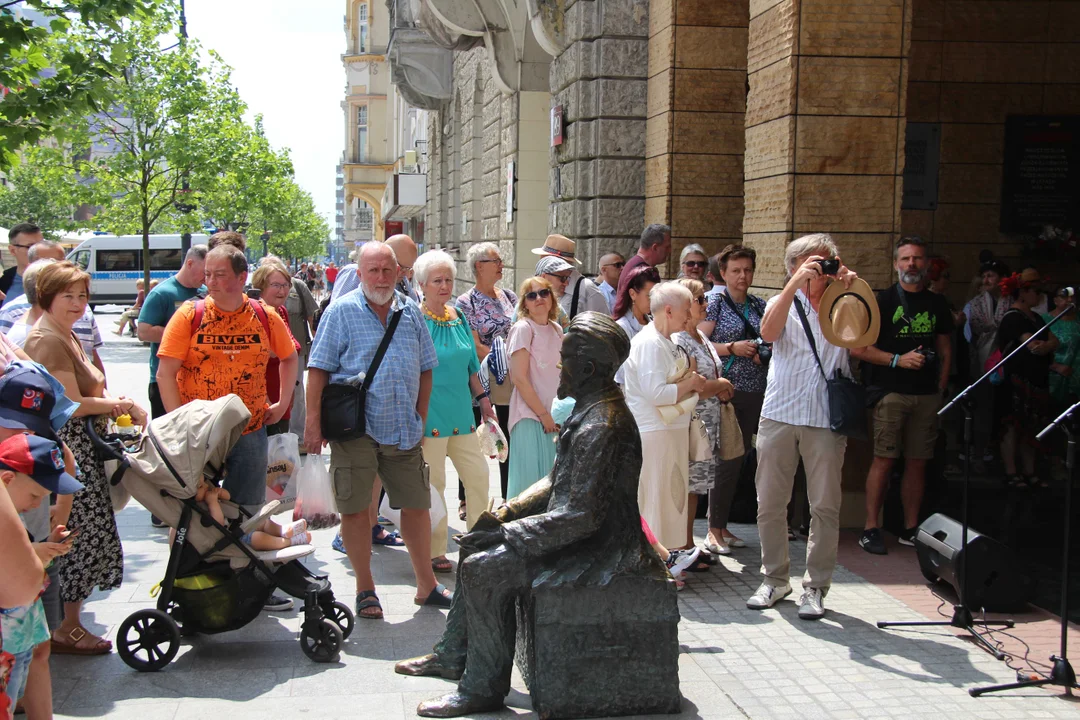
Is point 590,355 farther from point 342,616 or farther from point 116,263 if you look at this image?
point 116,263

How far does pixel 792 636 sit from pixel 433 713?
202 cm

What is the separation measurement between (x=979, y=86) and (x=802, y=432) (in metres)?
7.60

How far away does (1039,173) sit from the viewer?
463 inches

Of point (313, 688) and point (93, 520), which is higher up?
point (93, 520)

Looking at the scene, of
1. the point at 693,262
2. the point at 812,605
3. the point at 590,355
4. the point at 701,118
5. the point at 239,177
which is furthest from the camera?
the point at 239,177

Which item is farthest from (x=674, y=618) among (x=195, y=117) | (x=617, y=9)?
(x=195, y=117)

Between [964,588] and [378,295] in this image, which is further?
[378,295]

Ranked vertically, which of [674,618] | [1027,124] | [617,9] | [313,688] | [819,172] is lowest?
[313,688]

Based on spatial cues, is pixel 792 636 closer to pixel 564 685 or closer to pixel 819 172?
pixel 564 685

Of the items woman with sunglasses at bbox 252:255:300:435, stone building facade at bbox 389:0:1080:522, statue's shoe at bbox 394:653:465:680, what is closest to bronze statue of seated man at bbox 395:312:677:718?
statue's shoe at bbox 394:653:465:680

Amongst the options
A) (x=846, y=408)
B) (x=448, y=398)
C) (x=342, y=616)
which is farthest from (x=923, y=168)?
(x=342, y=616)

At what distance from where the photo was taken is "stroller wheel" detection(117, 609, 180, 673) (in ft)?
15.8

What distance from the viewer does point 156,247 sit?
41875mm

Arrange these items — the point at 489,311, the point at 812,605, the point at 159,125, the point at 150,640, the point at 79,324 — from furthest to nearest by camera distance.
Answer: the point at 159,125
the point at 489,311
the point at 79,324
the point at 812,605
the point at 150,640
